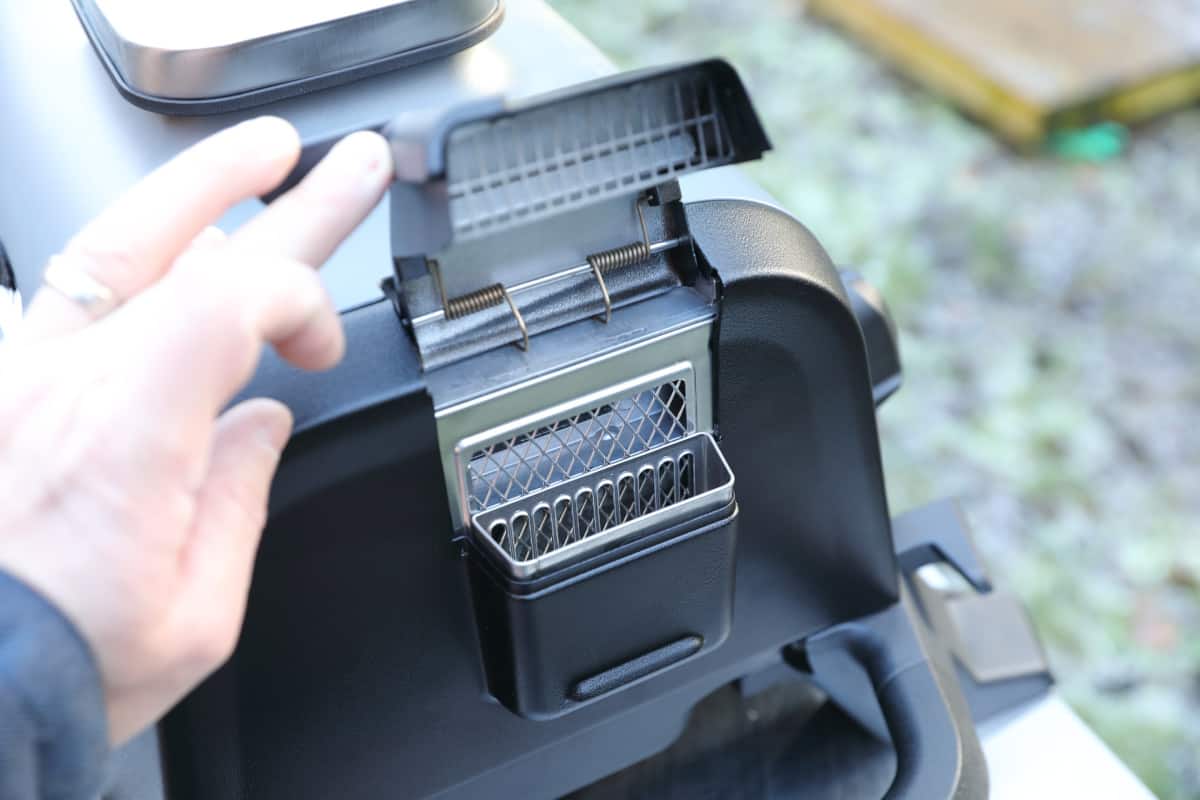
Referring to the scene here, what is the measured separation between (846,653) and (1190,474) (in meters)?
1.21

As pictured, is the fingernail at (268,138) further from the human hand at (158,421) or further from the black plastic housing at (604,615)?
the black plastic housing at (604,615)

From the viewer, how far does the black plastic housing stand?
0.53 meters

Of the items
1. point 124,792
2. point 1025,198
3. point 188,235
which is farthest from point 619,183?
point 1025,198

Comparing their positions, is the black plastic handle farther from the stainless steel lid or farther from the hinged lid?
the stainless steel lid

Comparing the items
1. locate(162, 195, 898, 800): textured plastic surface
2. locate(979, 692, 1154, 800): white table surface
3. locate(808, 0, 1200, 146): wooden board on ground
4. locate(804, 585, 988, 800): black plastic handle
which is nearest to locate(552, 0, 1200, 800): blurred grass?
locate(808, 0, 1200, 146): wooden board on ground

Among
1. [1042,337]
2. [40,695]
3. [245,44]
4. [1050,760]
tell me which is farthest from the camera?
[1042,337]

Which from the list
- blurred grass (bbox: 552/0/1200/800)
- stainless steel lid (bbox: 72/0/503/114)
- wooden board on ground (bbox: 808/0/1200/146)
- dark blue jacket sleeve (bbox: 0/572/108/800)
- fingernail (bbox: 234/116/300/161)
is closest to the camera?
dark blue jacket sleeve (bbox: 0/572/108/800)

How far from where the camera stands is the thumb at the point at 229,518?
0.41 meters

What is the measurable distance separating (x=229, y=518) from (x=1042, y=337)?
66.9 inches

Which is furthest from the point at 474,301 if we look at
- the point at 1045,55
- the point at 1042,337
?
the point at 1045,55

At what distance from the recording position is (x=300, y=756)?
55 centimetres

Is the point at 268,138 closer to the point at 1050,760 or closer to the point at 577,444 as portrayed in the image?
the point at 577,444

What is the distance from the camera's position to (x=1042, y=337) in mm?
1881

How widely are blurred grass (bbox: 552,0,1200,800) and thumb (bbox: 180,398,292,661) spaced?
1.28m
